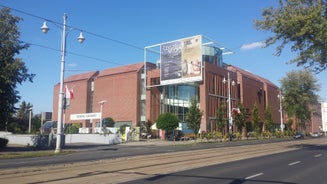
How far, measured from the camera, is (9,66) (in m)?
30.0

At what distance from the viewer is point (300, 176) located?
12.5 meters

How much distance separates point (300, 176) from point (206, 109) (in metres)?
53.1

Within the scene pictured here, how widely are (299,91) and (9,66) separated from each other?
6838 cm

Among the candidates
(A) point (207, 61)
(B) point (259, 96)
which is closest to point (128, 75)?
(A) point (207, 61)

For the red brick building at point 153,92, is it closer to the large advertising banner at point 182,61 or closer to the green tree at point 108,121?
the large advertising banner at point 182,61

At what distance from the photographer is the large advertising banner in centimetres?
5897

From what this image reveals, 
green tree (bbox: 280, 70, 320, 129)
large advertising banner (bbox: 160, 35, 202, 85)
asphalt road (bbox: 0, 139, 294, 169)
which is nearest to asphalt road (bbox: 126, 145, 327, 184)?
asphalt road (bbox: 0, 139, 294, 169)

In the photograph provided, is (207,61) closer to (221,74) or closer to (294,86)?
(221,74)

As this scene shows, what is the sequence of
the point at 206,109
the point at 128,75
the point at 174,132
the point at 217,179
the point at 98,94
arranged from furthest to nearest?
the point at 98,94 → the point at 128,75 → the point at 206,109 → the point at 174,132 → the point at 217,179

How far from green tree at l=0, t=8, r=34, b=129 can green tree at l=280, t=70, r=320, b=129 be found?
6585cm

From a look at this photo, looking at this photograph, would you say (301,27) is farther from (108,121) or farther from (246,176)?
(108,121)

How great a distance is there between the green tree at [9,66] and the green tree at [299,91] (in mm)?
65852

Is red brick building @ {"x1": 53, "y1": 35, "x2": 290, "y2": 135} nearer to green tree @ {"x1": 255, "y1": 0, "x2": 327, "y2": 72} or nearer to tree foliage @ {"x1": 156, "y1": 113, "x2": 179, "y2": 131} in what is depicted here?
tree foliage @ {"x1": 156, "y1": 113, "x2": 179, "y2": 131}

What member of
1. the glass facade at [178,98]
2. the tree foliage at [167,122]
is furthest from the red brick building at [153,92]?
the tree foliage at [167,122]
